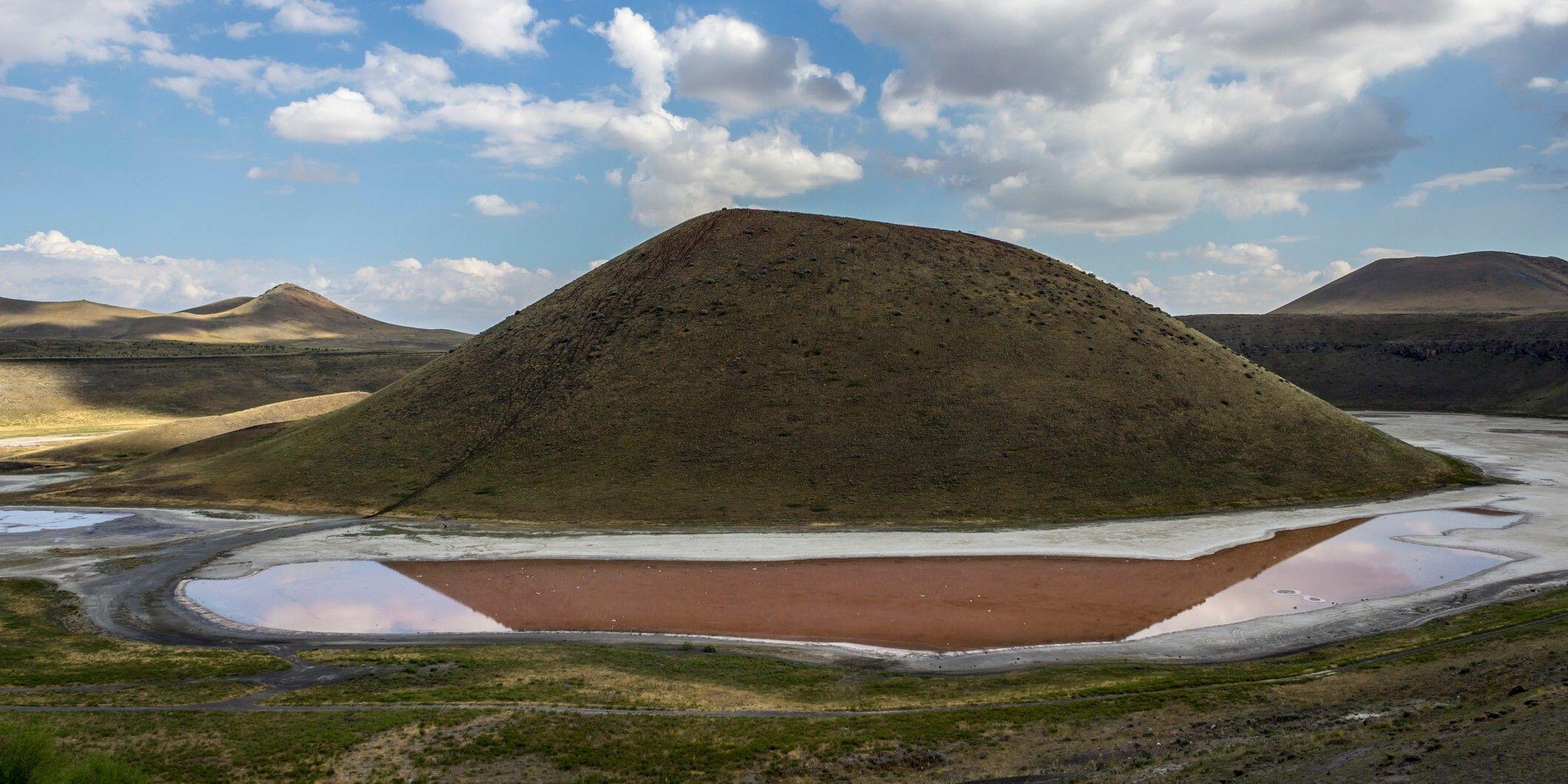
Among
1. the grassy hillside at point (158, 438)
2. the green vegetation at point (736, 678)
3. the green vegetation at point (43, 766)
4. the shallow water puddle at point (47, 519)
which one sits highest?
the grassy hillside at point (158, 438)

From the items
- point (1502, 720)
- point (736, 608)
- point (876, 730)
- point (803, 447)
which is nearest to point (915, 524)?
point (803, 447)

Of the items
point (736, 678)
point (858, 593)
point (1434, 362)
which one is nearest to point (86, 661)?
point (736, 678)

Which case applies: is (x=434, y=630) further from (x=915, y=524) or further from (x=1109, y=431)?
(x=1109, y=431)

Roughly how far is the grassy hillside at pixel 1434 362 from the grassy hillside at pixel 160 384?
568 feet

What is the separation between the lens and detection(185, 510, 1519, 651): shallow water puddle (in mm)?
37469

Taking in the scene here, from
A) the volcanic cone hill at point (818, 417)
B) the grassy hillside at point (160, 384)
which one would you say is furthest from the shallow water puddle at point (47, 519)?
the grassy hillside at point (160, 384)

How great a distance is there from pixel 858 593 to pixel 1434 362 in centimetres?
17066

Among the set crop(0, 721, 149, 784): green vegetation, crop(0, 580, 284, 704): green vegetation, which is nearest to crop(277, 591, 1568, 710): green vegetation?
crop(0, 580, 284, 704): green vegetation

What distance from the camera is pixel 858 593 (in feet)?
140

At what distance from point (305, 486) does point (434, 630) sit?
41005mm

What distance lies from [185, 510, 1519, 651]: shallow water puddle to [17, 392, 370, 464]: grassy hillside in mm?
A: 59600

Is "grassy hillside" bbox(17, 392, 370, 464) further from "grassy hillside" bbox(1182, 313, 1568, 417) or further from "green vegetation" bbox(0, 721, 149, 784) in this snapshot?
"grassy hillside" bbox(1182, 313, 1568, 417)

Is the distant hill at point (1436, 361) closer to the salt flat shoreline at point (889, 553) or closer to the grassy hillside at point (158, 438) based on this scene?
the salt flat shoreline at point (889, 553)

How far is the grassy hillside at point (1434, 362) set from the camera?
495ft
